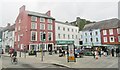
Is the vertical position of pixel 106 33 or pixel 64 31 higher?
pixel 64 31

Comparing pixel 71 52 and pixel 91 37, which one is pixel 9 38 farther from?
pixel 71 52

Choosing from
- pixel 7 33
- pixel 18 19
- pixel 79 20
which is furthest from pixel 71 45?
pixel 79 20

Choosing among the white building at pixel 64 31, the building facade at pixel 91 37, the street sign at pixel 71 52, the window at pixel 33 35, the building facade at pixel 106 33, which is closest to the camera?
the street sign at pixel 71 52

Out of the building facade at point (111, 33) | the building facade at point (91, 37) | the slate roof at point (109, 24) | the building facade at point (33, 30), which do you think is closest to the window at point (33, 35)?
the building facade at point (33, 30)

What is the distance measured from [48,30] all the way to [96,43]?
59.7 feet

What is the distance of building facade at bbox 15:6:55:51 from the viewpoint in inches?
1709

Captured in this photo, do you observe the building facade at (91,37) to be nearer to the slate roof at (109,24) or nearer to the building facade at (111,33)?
the slate roof at (109,24)

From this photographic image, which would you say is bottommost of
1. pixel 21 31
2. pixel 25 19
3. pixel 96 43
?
pixel 96 43

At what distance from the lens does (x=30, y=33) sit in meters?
43.4

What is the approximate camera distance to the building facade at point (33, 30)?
4341 cm

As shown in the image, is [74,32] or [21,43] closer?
[21,43]

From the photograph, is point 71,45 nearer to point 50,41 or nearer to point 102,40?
point 50,41

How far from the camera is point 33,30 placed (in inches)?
1738

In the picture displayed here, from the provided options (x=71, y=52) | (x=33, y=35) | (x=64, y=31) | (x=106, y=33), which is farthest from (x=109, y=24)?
(x=71, y=52)
